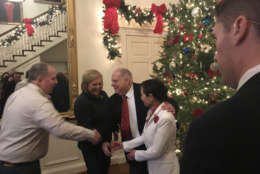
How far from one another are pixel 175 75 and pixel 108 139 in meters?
1.50

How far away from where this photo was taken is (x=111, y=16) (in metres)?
4.43

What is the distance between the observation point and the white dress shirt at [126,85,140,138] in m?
2.49

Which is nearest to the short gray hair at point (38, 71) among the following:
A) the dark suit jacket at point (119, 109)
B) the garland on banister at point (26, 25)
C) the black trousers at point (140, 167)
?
the dark suit jacket at point (119, 109)

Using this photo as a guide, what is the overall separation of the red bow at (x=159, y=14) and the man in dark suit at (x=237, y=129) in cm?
434

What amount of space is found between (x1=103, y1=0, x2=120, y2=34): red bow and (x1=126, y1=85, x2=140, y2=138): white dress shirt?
2.23 metres

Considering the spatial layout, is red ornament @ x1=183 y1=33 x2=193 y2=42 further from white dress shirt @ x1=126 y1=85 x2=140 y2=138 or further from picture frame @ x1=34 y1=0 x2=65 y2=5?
picture frame @ x1=34 y1=0 x2=65 y2=5

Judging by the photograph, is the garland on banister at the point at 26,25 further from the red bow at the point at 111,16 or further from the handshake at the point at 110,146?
the handshake at the point at 110,146

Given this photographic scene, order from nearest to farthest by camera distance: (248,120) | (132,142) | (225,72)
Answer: (248,120), (225,72), (132,142)

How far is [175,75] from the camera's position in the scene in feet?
11.6

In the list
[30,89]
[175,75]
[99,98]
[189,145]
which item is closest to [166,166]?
[99,98]

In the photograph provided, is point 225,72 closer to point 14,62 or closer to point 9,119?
point 9,119

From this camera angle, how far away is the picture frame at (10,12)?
356 centimetres

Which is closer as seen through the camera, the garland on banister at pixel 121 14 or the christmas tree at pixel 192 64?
the christmas tree at pixel 192 64

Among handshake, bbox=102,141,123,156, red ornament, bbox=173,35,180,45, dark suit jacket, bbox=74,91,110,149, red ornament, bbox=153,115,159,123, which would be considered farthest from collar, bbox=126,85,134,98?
red ornament, bbox=173,35,180,45
